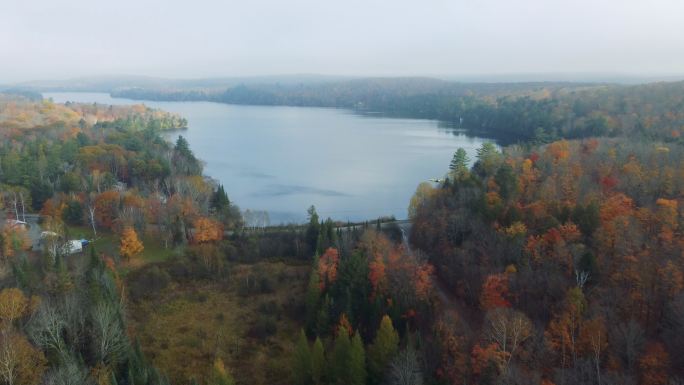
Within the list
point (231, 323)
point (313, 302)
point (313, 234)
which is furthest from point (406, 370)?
point (313, 234)

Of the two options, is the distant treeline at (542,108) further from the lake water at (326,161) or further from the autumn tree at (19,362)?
the autumn tree at (19,362)

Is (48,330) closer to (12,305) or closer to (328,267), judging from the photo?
(12,305)

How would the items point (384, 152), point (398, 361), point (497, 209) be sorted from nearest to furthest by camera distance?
point (398, 361), point (497, 209), point (384, 152)

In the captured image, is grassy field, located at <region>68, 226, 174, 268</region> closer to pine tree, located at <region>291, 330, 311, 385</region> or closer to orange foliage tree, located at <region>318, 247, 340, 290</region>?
orange foliage tree, located at <region>318, 247, 340, 290</region>

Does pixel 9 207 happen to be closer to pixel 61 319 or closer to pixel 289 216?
pixel 289 216

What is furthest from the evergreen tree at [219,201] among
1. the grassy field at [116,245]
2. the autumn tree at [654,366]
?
the autumn tree at [654,366]

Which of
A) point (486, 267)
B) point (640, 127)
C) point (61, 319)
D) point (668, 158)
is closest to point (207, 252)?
point (61, 319)
